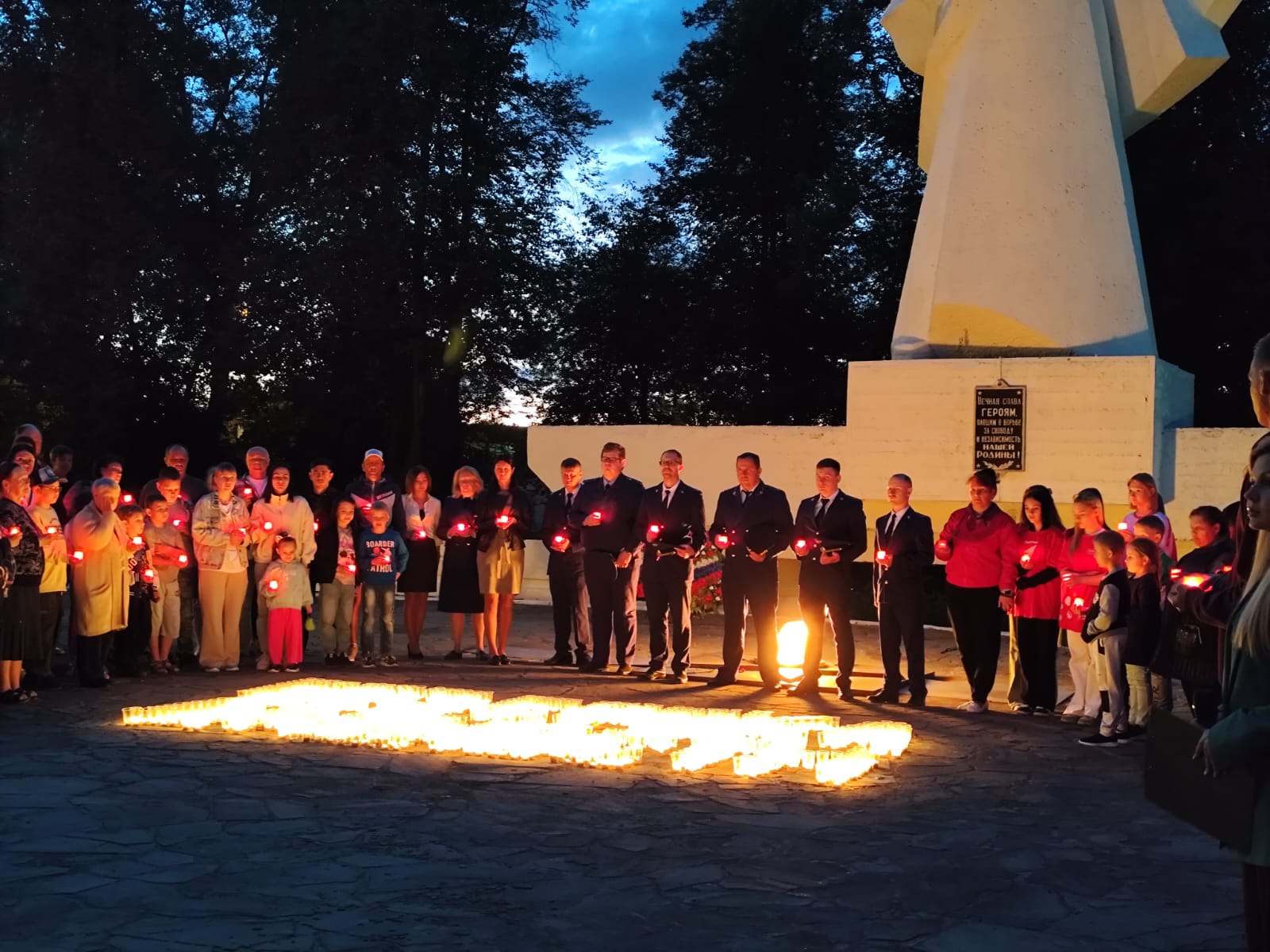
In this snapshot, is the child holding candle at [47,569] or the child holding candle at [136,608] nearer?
the child holding candle at [47,569]

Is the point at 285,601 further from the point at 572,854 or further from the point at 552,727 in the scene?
the point at 572,854

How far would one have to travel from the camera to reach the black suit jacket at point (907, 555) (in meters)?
9.38

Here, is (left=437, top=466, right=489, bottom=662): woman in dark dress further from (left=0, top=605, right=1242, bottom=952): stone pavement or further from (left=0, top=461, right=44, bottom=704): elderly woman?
(left=0, top=605, right=1242, bottom=952): stone pavement

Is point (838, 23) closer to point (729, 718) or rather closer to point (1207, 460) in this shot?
point (1207, 460)

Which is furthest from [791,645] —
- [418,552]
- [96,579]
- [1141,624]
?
[96,579]

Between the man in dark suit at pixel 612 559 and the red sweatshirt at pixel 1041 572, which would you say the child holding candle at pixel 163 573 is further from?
the red sweatshirt at pixel 1041 572

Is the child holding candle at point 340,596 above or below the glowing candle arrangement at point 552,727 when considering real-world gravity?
above

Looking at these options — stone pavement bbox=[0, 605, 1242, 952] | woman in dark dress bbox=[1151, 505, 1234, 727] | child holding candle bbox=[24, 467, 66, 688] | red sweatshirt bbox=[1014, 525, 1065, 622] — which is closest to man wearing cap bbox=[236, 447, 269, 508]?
child holding candle bbox=[24, 467, 66, 688]

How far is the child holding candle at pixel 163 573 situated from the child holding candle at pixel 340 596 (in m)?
1.14

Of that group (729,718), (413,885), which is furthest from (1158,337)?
(413,885)

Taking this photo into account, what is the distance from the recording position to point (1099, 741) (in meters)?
7.87

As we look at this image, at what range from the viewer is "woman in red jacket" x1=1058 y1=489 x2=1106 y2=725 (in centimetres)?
862

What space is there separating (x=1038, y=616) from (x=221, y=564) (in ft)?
20.6

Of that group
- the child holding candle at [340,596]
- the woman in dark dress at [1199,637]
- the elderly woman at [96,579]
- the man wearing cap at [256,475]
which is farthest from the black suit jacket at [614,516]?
the woman in dark dress at [1199,637]
